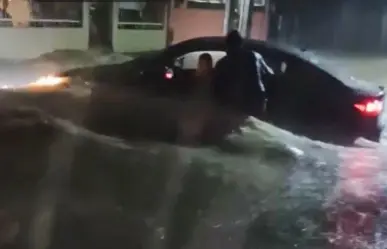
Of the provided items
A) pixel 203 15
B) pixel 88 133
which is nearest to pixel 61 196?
pixel 88 133

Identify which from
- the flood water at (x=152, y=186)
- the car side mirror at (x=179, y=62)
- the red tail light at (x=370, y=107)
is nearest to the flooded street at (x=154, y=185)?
the flood water at (x=152, y=186)

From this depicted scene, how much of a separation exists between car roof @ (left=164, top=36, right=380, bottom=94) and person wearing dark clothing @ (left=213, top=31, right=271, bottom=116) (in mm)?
37

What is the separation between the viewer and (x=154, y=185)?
6.23ft

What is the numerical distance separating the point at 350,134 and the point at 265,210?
403 millimetres

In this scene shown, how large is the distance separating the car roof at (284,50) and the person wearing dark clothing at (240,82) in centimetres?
4

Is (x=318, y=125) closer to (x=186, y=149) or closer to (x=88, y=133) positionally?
(x=186, y=149)

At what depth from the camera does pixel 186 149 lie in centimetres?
199

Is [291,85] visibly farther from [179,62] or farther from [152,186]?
[152,186]

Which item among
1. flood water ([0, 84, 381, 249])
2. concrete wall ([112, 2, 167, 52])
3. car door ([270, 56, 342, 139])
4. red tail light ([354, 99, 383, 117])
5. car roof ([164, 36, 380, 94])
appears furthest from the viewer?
red tail light ([354, 99, 383, 117])

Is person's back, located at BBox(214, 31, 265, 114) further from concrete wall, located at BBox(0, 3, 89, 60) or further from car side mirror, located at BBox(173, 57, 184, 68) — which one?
concrete wall, located at BBox(0, 3, 89, 60)

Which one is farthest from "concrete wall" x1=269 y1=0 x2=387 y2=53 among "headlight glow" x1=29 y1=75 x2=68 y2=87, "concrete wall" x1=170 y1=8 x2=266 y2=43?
"headlight glow" x1=29 y1=75 x2=68 y2=87

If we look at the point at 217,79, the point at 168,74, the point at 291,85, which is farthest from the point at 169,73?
the point at 291,85

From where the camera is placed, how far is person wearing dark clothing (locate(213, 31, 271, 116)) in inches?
75.9

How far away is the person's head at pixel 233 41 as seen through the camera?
184cm
